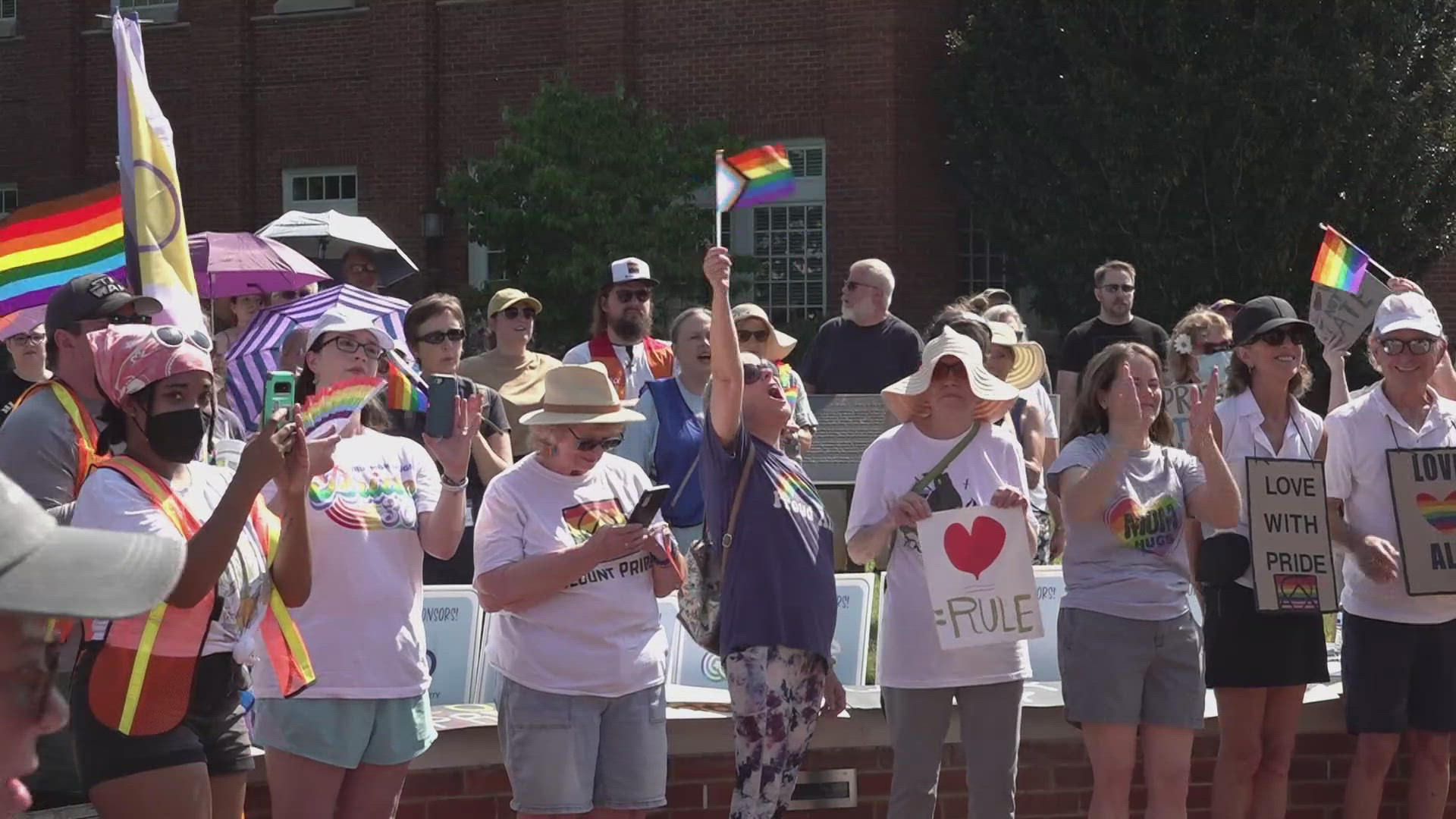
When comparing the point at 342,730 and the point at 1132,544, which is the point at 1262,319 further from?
the point at 342,730

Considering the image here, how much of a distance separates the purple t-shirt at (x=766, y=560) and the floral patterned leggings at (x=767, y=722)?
0.06 metres

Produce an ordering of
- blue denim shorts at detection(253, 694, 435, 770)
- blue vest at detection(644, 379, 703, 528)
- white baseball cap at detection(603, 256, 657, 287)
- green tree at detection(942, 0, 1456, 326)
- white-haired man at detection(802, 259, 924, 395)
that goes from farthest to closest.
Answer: green tree at detection(942, 0, 1456, 326), white-haired man at detection(802, 259, 924, 395), white baseball cap at detection(603, 256, 657, 287), blue vest at detection(644, 379, 703, 528), blue denim shorts at detection(253, 694, 435, 770)

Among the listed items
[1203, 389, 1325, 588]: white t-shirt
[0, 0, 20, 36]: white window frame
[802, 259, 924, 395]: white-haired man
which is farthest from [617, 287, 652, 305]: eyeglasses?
[0, 0, 20, 36]: white window frame

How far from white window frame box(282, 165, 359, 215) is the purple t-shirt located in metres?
17.6

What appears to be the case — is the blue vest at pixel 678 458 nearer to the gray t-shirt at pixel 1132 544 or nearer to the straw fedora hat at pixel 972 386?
the straw fedora hat at pixel 972 386

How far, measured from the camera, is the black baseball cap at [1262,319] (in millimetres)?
7055

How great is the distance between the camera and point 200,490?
4.61 m

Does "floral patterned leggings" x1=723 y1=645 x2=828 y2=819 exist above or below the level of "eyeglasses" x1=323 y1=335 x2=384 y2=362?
below

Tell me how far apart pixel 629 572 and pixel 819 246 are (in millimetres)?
15217

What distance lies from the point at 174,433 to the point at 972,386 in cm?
273

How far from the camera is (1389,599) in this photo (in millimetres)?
6961

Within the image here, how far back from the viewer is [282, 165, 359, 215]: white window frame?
907 inches

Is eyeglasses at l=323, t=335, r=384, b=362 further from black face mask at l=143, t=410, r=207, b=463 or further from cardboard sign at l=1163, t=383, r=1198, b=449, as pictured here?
cardboard sign at l=1163, t=383, r=1198, b=449

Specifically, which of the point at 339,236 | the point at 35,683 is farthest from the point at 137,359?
the point at 339,236
